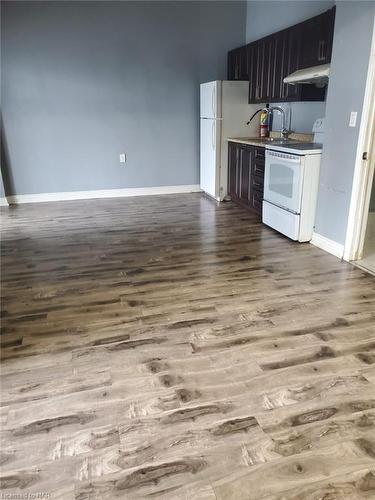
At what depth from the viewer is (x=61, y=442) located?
157cm

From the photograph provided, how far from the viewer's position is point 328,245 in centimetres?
359

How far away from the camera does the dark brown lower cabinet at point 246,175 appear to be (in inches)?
179

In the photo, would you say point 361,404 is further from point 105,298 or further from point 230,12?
point 230,12

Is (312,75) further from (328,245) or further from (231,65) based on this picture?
(231,65)

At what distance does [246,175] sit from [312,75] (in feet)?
5.05

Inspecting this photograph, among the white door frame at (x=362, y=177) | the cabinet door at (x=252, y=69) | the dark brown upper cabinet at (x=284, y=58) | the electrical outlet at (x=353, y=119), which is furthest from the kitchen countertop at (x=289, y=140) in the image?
the white door frame at (x=362, y=177)

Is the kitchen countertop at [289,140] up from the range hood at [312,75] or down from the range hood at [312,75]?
down

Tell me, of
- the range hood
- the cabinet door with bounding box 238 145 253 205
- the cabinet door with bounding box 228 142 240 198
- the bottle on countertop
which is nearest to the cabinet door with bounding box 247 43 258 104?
the bottle on countertop

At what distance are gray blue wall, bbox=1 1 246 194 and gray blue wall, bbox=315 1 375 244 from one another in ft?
9.49

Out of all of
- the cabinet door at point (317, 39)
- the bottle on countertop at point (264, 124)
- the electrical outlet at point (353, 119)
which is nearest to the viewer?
the electrical outlet at point (353, 119)

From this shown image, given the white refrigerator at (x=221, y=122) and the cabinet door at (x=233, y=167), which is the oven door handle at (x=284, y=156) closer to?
the cabinet door at (x=233, y=167)

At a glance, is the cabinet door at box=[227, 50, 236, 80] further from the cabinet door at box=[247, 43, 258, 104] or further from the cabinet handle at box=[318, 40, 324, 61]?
the cabinet handle at box=[318, 40, 324, 61]

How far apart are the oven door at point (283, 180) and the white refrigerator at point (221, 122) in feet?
4.07

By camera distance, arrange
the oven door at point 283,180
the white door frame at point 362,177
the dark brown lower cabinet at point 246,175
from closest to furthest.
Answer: the white door frame at point 362,177 → the oven door at point 283,180 → the dark brown lower cabinet at point 246,175
